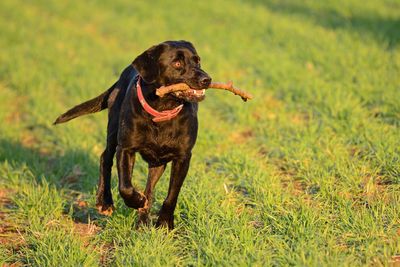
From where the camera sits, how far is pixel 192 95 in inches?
190

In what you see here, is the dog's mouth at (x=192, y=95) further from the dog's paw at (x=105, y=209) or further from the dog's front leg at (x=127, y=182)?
the dog's paw at (x=105, y=209)

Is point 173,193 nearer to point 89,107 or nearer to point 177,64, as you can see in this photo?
point 177,64

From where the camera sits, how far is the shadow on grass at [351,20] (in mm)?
12000

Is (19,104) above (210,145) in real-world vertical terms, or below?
below

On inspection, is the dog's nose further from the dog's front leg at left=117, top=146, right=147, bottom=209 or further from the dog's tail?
the dog's tail

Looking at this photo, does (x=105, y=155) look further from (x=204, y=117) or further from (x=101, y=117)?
(x=101, y=117)

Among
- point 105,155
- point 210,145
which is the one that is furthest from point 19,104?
point 105,155

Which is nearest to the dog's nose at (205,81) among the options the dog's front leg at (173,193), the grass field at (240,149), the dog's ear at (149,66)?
the dog's ear at (149,66)

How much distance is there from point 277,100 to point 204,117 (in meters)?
1.21

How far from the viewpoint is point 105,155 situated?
5797 millimetres

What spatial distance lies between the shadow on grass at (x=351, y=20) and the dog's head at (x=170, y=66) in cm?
704

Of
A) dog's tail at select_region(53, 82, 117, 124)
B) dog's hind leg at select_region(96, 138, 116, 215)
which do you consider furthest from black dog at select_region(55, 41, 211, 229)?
dog's tail at select_region(53, 82, 117, 124)

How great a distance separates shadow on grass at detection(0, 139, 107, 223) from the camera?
6.06 m

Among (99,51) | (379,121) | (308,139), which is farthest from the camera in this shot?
(99,51)
